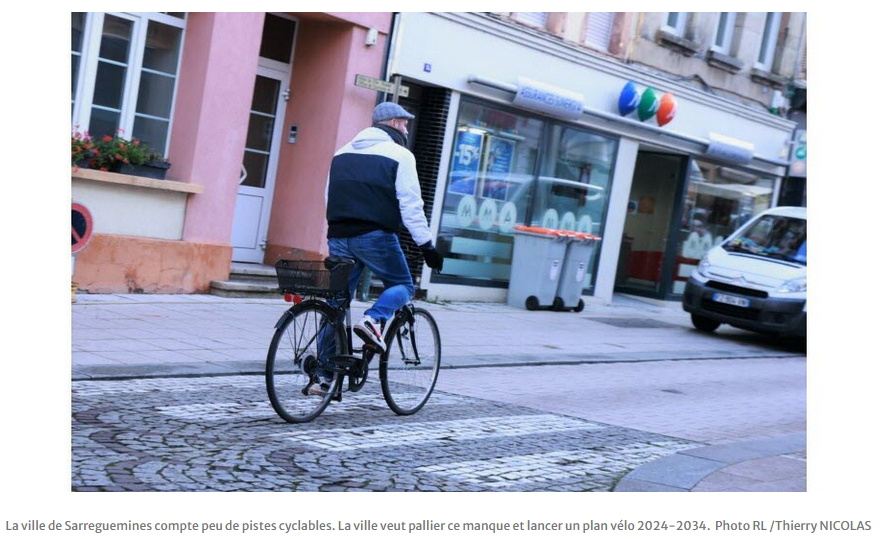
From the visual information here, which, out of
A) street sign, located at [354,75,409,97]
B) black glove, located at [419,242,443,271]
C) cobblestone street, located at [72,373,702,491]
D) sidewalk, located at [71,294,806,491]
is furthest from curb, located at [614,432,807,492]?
street sign, located at [354,75,409,97]

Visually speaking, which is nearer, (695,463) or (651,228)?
(695,463)

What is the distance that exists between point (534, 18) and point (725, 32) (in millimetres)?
6024

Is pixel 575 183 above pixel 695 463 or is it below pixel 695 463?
above

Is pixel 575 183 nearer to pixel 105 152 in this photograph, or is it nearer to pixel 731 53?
pixel 731 53

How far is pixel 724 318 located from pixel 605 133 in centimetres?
420

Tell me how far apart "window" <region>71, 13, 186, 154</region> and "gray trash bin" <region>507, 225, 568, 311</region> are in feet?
19.4

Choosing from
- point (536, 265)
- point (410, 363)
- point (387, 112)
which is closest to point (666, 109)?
point (536, 265)

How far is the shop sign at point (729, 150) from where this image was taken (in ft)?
72.3

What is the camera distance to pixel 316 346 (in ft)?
24.1

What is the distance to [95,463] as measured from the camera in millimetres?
5590

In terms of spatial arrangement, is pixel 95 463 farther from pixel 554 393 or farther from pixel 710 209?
pixel 710 209

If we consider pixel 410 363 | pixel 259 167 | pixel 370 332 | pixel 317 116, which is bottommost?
pixel 410 363

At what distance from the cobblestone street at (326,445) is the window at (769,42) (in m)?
16.9

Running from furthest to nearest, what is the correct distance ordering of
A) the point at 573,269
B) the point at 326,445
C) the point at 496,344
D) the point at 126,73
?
the point at 573,269 < the point at 126,73 < the point at 496,344 < the point at 326,445
